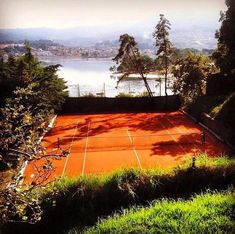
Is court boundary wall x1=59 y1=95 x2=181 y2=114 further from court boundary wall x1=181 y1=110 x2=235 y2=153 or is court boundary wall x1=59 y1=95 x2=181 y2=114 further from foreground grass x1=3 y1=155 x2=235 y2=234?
foreground grass x1=3 y1=155 x2=235 y2=234

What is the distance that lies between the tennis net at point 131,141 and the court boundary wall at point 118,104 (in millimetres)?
7203

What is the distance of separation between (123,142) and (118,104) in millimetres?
8975

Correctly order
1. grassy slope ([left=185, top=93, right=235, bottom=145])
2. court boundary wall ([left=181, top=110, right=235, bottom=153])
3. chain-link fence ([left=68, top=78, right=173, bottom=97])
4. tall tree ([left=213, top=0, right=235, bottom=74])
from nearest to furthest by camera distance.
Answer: court boundary wall ([left=181, top=110, right=235, bottom=153]) < grassy slope ([left=185, top=93, right=235, bottom=145]) < tall tree ([left=213, top=0, right=235, bottom=74]) < chain-link fence ([left=68, top=78, right=173, bottom=97])

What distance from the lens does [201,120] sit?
849 inches

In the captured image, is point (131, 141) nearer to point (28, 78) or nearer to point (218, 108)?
point (218, 108)

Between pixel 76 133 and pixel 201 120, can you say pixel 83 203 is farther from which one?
pixel 201 120

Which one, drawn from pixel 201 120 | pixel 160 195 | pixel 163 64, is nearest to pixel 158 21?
pixel 163 64

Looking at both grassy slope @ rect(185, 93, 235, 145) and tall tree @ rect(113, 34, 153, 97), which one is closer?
grassy slope @ rect(185, 93, 235, 145)

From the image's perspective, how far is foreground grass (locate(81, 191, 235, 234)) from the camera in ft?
25.1

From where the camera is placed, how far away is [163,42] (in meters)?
27.4

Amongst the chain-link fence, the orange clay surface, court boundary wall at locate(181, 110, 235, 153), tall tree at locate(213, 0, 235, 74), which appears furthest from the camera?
the chain-link fence

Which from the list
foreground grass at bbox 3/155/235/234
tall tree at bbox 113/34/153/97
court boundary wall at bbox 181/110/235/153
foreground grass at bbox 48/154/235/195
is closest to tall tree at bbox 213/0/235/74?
court boundary wall at bbox 181/110/235/153

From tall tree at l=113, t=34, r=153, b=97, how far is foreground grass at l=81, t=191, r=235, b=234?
1964cm

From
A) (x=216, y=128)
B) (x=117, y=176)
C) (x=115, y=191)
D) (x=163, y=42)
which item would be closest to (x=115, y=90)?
(x=163, y=42)
